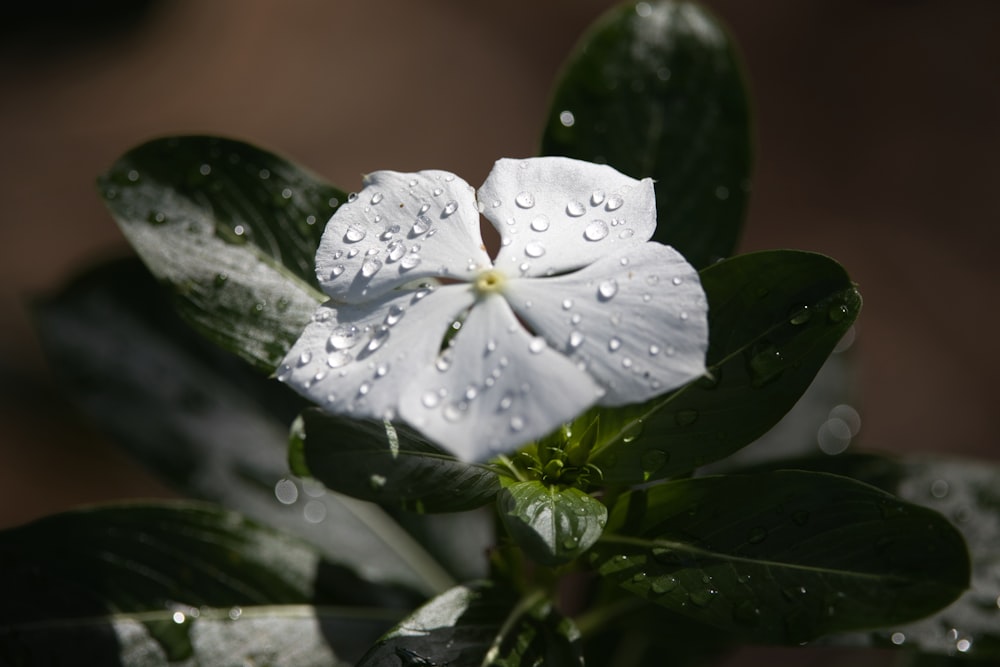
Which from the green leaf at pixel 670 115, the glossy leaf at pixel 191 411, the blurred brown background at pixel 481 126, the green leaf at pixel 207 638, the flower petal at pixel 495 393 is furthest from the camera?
the blurred brown background at pixel 481 126

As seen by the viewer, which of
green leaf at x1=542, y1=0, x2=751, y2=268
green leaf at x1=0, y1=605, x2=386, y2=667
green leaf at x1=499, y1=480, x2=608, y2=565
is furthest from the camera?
green leaf at x1=542, y1=0, x2=751, y2=268

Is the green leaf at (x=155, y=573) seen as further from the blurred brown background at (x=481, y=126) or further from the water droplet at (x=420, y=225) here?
the blurred brown background at (x=481, y=126)

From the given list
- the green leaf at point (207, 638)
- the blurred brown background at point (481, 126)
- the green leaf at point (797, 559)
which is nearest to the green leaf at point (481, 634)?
the green leaf at point (797, 559)

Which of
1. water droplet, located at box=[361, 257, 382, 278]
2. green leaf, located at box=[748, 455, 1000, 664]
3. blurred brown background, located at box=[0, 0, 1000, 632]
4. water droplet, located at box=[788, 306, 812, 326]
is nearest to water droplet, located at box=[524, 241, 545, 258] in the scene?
water droplet, located at box=[361, 257, 382, 278]

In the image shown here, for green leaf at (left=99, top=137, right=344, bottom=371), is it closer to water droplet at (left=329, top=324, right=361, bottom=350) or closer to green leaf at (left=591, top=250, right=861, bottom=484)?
water droplet at (left=329, top=324, right=361, bottom=350)

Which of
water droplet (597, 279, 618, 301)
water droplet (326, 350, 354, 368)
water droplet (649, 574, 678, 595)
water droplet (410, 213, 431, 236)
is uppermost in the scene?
water droplet (410, 213, 431, 236)

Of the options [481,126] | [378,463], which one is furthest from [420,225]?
[481,126]

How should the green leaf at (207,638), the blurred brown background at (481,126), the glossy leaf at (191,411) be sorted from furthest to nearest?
the blurred brown background at (481,126) < the glossy leaf at (191,411) < the green leaf at (207,638)
